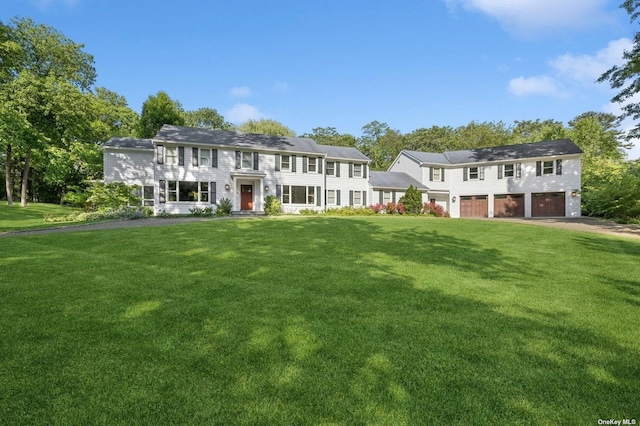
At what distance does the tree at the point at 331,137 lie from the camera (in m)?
49.8

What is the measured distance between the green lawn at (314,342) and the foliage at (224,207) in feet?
51.1

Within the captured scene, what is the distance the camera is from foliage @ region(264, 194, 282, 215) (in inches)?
965

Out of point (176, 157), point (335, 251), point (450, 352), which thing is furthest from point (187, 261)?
point (176, 157)

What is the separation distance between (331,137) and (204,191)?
30.2m

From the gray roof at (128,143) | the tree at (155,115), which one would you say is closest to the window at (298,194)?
the gray roof at (128,143)

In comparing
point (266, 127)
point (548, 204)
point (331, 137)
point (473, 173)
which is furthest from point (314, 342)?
point (331, 137)

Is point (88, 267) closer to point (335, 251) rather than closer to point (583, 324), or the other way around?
point (335, 251)

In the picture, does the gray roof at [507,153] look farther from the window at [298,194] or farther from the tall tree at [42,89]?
the tall tree at [42,89]

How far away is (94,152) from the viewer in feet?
85.6

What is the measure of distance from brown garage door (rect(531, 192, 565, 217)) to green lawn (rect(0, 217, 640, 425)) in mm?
23005

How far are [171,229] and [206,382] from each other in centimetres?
1079

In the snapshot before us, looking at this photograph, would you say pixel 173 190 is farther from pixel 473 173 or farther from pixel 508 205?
pixel 508 205

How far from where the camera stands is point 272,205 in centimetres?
2452

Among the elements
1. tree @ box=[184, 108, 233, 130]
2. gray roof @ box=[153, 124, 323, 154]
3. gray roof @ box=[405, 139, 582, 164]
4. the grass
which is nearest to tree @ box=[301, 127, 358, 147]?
tree @ box=[184, 108, 233, 130]
